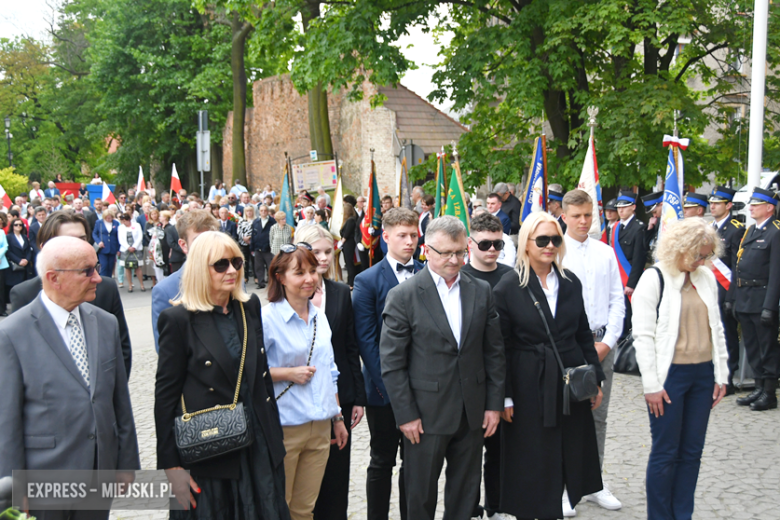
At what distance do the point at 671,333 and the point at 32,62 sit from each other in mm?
50660

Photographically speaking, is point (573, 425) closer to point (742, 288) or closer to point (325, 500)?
point (325, 500)

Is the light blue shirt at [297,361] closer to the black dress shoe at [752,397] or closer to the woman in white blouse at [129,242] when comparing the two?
the black dress shoe at [752,397]

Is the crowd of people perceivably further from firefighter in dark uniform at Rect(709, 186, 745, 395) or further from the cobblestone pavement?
firefighter in dark uniform at Rect(709, 186, 745, 395)

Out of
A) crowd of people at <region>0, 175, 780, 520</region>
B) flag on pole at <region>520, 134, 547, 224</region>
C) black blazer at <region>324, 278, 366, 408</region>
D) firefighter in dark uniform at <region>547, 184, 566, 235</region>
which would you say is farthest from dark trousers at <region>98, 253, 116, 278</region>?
black blazer at <region>324, 278, 366, 408</region>

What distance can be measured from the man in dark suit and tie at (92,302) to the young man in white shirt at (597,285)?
3051 mm

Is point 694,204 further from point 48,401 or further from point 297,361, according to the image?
A: point 48,401

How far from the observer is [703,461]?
19.3 feet

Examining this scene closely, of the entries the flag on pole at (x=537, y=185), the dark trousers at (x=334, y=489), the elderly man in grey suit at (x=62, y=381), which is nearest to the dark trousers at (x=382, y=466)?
the dark trousers at (x=334, y=489)

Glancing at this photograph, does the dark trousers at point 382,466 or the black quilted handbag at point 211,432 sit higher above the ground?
the black quilted handbag at point 211,432

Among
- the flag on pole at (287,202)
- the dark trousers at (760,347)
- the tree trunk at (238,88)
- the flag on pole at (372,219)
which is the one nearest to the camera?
the dark trousers at (760,347)

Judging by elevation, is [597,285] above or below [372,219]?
below

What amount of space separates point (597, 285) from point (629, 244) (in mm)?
5068

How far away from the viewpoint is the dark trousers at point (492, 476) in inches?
191

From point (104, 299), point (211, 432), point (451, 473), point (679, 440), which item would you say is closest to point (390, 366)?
point (451, 473)
